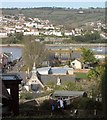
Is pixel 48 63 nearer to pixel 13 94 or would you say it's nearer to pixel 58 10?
pixel 13 94

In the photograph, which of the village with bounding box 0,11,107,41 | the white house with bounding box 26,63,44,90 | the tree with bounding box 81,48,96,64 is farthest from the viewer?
the village with bounding box 0,11,107,41

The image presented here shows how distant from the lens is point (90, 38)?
21.9 meters

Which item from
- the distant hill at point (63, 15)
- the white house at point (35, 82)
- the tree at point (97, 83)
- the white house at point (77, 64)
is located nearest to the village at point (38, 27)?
the distant hill at point (63, 15)

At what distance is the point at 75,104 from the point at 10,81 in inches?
59.0

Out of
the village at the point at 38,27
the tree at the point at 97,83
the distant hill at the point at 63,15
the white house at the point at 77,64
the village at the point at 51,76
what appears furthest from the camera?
the distant hill at the point at 63,15

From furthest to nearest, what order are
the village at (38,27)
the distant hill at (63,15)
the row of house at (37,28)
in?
1. the distant hill at (63,15)
2. the village at (38,27)
3. the row of house at (37,28)

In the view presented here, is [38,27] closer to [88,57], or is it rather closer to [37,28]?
[37,28]

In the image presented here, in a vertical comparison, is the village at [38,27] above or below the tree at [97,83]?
above

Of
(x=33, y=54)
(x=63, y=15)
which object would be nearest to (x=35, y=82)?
(x=33, y=54)

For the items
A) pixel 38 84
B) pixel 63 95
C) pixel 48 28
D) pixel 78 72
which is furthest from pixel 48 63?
pixel 48 28

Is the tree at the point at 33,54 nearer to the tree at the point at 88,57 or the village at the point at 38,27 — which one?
the tree at the point at 88,57

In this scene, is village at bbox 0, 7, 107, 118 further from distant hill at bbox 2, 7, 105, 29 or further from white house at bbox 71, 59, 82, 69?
distant hill at bbox 2, 7, 105, 29

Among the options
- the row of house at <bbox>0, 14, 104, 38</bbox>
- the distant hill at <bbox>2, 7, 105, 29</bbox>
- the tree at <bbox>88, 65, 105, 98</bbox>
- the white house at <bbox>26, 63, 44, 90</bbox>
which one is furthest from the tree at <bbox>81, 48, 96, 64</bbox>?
the distant hill at <bbox>2, 7, 105, 29</bbox>

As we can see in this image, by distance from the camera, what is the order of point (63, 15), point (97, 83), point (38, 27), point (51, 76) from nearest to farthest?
point (97, 83)
point (51, 76)
point (38, 27)
point (63, 15)
